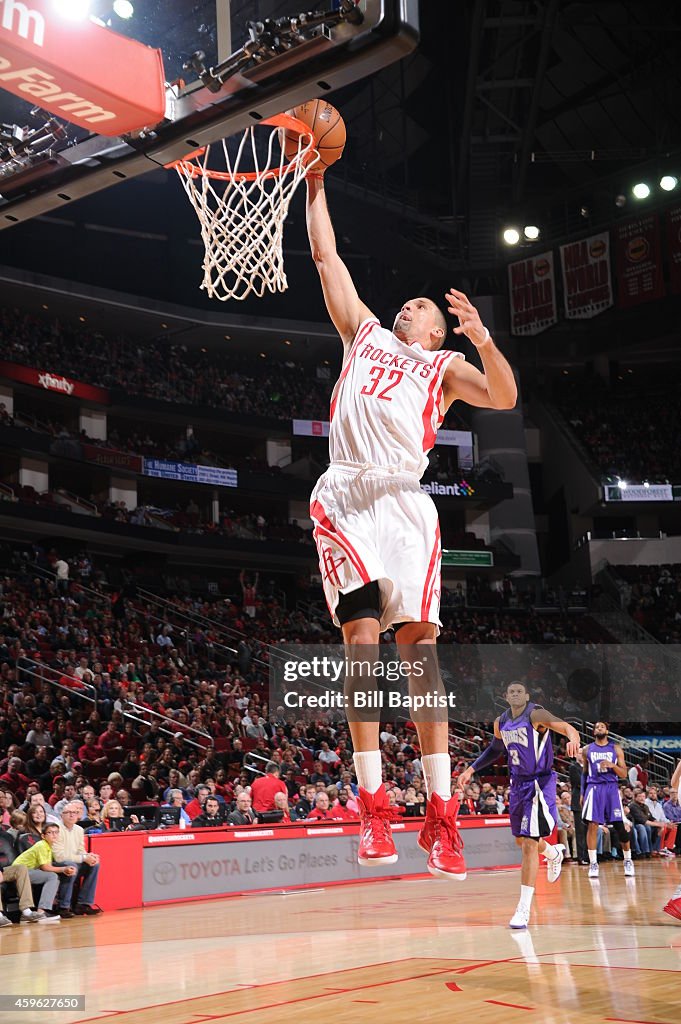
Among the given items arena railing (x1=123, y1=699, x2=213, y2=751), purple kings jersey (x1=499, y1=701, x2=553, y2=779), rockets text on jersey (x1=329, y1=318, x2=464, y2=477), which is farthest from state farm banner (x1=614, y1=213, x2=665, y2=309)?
rockets text on jersey (x1=329, y1=318, x2=464, y2=477)

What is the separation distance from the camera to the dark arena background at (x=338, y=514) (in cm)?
472

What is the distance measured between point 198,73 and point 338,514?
7.23ft

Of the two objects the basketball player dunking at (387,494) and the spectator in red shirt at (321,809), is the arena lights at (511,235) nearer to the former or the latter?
the spectator in red shirt at (321,809)

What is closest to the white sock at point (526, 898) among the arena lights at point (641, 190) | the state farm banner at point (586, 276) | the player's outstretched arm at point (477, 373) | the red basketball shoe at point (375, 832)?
the red basketball shoe at point (375, 832)

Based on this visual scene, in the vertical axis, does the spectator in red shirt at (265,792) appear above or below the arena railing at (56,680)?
below

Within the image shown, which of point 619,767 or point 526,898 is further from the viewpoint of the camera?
point 619,767

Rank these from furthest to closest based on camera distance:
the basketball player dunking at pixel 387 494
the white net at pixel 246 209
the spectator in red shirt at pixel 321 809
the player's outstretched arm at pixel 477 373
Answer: the spectator in red shirt at pixel 321 809 < the white net at pixel 246 209 < the player's outstretched arm at pixel 477 373 < the basketball player dunking at pixel 387 494

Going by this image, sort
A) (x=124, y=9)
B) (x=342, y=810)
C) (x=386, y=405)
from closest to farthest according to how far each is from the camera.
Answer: (x=386, y=405)
(x=124, y=9)
(x=342, y=810)

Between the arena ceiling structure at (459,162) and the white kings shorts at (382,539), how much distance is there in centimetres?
2889

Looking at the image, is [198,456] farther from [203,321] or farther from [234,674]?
[234,674]

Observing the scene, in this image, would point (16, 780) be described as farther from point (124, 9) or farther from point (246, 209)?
point (124, 9)

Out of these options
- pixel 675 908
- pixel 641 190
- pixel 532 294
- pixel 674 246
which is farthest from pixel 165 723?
pixel 641 190

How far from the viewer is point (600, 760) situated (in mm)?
14336

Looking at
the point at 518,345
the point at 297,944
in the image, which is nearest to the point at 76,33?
the point at 297,944
